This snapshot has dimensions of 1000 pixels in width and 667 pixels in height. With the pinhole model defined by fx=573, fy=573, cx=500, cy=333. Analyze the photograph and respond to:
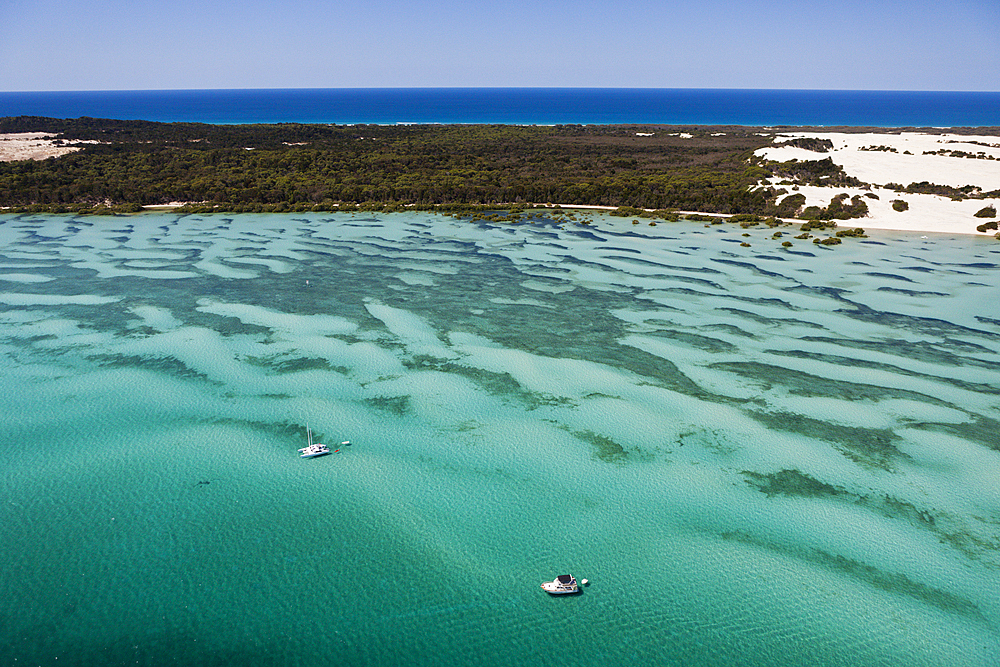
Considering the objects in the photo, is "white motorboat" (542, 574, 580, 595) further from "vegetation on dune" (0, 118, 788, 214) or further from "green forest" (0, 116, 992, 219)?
"vegetation on dune" (0, 118, 788, 214)

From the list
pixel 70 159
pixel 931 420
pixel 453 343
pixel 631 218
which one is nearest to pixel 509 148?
pixel 631 218

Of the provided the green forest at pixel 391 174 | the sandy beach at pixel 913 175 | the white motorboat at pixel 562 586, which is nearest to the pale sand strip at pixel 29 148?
the green forest at pixel 391 174

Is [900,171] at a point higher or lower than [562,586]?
higher

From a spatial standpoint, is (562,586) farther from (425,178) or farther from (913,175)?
(913,175)

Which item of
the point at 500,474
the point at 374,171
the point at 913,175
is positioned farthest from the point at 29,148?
the point at 913,175

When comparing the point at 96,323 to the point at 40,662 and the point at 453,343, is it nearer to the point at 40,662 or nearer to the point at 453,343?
the point at 453,343
